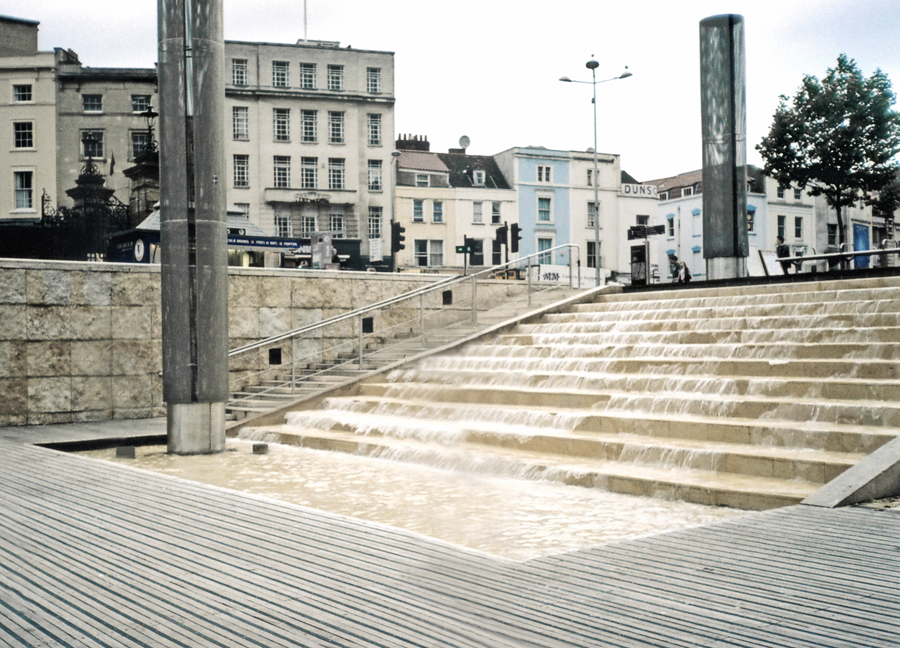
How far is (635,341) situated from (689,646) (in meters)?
9.12

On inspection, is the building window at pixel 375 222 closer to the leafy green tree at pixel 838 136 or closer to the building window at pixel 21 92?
the building window at pixel 21 92

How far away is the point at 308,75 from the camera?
5184 centimetres

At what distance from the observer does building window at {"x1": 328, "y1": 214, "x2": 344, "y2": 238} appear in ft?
169

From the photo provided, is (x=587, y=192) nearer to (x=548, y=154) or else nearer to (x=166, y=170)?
(x=548, y=154)

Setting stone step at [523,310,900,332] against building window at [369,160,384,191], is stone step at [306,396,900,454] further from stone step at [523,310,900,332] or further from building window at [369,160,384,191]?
building window at [369,160,384,191]

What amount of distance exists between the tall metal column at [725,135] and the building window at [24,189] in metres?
39.4

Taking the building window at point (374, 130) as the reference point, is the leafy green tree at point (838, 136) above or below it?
below

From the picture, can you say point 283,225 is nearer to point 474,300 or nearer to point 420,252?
point 420,252

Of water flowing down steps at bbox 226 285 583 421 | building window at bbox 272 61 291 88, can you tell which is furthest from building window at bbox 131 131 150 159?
water flowing down steps at bbox 226 285 583 421

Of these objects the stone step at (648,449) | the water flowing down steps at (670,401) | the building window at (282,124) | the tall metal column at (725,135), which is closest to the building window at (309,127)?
the building window at (282,124)

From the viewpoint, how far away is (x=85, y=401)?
44.0 feet

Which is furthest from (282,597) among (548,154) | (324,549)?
(548,154)

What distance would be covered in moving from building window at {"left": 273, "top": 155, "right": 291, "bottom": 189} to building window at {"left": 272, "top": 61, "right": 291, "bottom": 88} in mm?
4185

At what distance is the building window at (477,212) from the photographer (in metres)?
56.3
